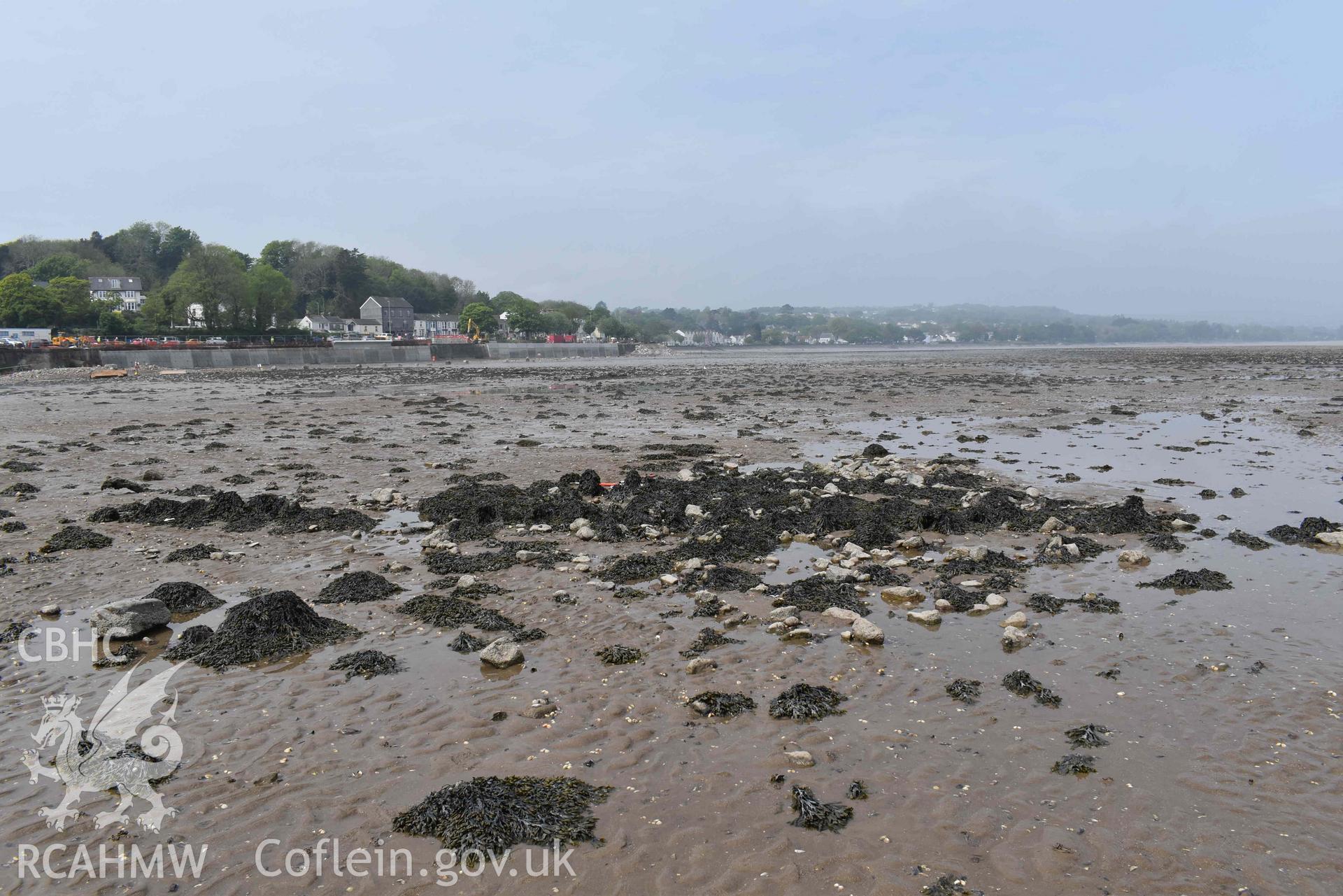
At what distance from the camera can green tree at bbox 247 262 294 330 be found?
112125 mm

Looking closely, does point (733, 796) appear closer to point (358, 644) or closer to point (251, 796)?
point (251, 796)

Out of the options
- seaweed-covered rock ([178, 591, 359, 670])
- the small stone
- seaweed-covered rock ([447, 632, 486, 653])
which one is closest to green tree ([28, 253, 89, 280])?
seaweed-covered rock ([178, 591, 359, 670])

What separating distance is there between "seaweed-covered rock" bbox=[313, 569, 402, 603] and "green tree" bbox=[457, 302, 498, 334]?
146m

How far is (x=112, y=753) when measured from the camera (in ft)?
17.4

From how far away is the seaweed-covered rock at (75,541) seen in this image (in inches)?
394

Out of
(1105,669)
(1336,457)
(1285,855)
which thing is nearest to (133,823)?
(1285,855)

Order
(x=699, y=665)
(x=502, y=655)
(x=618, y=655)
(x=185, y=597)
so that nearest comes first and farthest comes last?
(x=699, y=665)
(x=502, y=655)
(x=618, y=655)
(x=185, y=597)

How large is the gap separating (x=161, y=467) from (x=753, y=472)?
12509 millimetres

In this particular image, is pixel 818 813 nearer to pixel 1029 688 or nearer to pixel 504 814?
pixel 504 814

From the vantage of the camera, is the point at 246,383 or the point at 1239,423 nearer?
the point at 1239,423

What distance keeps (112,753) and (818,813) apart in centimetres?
473

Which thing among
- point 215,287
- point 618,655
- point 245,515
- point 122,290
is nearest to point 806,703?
point 618,655

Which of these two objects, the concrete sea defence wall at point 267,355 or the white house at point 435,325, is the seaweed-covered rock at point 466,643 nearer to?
the concrete sea defence wall at point 267,355

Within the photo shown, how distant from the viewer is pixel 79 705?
19.7ft
